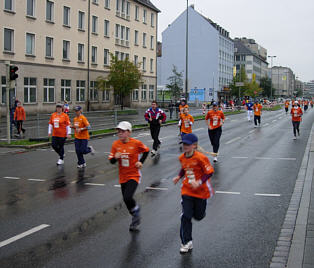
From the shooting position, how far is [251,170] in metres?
12.6

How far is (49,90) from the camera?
44.0 meters

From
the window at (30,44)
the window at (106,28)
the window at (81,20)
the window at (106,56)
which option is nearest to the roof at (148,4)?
the window at (106,28)

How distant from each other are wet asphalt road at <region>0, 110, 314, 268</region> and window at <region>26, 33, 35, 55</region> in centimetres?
2865

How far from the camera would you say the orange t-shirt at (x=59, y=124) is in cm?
1346

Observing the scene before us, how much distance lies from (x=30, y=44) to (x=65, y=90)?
6770 mm

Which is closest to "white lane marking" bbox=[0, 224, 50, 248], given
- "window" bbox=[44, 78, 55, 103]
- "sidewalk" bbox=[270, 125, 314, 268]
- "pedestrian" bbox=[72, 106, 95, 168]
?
"sidewalk" bbox=[270, 125, 314, 268]

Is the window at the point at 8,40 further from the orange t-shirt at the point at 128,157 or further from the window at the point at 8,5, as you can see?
the orange t-shirt at the point at 128,157

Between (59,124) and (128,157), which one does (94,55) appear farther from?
(128,157)

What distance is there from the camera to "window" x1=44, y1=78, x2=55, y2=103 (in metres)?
43.4

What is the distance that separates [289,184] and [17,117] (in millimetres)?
15973

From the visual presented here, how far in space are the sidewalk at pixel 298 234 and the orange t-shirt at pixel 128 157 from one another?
7.49 feet

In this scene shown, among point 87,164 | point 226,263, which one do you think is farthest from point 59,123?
point 226,263

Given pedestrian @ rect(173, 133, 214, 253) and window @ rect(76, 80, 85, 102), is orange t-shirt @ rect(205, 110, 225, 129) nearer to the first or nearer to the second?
Result: pedestrian @ rect(173, 133, 214, 253)

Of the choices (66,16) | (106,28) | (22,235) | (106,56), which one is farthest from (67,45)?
(22,235)
